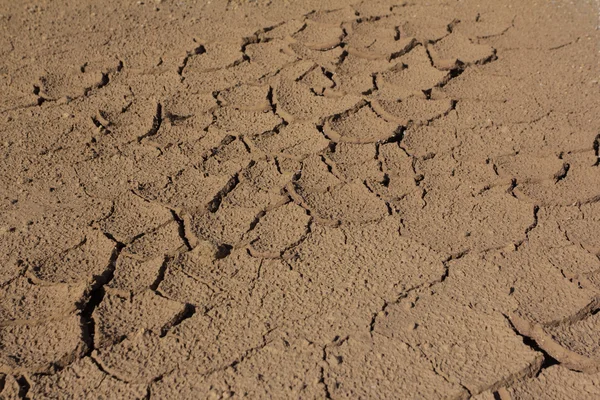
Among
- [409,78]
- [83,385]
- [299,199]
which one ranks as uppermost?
[409,78]

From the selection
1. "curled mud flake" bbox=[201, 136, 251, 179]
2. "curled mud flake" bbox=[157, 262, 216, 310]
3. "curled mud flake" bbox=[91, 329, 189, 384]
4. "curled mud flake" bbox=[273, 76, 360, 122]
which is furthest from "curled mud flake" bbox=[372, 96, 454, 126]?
"curled mud flake" bbox=[91, 329, 189, 384]

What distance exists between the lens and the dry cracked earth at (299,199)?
7.34 feet

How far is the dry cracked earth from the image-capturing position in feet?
7.34

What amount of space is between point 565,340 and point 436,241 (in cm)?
57

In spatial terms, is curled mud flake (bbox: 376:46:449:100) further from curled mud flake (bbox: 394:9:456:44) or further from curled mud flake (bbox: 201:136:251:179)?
curled mud flake (bbox: 201:136:251:179)

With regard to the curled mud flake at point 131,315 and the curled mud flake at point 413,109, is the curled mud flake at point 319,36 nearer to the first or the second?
the curled mud flake at point 413,109

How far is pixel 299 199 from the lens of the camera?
2809 mm

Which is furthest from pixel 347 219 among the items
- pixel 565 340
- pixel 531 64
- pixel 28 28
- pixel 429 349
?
pixel 28 28

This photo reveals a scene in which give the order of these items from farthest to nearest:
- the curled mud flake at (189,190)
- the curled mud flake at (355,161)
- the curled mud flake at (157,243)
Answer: the curled mud flake at (355,161) < the curled mud flake at (189,190) < the curled mud flake at (157,243)

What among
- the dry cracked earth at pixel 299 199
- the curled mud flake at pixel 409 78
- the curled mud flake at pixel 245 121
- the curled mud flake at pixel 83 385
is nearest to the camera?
the curled mud flake at pixel 83 385

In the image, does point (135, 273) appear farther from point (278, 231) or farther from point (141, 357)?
point (278, 231)

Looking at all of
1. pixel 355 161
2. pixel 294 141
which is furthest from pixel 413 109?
pixel 294 141

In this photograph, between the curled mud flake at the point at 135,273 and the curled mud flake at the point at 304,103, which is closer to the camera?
the curled mud flake at the point at 135,273

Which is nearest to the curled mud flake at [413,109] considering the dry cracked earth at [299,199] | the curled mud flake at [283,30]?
the dry cracked earth at [299,199]
